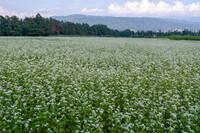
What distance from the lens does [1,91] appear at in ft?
26.6

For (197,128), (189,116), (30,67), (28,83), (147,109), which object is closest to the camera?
(197,128)

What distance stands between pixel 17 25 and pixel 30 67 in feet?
242

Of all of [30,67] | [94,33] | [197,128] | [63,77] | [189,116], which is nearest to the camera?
[197,128]

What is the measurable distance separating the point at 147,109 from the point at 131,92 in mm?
1652

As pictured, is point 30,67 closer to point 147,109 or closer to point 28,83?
point 28,83

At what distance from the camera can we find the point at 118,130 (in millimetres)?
5645

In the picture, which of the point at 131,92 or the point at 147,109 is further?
the point at 131,92

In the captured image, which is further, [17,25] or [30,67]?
[17,25]

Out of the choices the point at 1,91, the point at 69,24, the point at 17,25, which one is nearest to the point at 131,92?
the point at 1,91

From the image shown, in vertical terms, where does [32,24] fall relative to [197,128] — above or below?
above

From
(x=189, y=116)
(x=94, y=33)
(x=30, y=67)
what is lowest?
(x=189, y=116)

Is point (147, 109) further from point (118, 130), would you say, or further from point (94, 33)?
point (94, 33)

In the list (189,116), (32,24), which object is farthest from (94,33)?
(189,116)

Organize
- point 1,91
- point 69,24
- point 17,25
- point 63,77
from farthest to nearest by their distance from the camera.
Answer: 1. point 69,24
2. point 17,25
3. point 63,77
4. point 1,91
